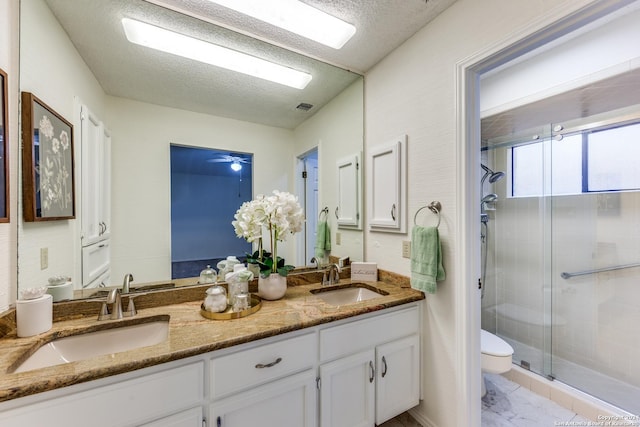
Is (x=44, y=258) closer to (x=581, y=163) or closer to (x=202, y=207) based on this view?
(x=202, y=207)

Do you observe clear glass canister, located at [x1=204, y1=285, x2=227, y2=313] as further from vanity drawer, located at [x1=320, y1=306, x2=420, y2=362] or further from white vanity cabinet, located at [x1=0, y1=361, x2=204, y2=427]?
vanity drawer, located at [x1=320, y1=306, x2=420, y2=362]

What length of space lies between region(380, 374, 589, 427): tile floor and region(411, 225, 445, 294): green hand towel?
929 millimetres

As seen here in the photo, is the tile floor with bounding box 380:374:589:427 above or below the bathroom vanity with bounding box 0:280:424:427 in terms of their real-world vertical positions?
below

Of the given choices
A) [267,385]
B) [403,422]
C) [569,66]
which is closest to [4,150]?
[267,385]

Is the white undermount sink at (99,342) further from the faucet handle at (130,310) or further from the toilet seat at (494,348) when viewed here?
the toilet seat at (494,348)

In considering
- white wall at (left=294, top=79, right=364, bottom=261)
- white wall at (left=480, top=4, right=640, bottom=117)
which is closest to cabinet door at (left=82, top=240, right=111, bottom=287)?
white wall at (left=294, top=79, right=364, bottom=261)

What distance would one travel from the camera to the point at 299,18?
4.84ft

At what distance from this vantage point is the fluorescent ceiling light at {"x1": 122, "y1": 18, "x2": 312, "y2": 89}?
4.56 feet

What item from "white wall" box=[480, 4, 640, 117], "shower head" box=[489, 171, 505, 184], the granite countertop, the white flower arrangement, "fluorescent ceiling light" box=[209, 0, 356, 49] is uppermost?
"fluorescent ceiling light" box=[209, 0, 356, 49]

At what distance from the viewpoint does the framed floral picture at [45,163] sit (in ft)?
3.58

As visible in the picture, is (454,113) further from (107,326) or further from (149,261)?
(107,326)

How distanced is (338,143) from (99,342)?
185 centimetres

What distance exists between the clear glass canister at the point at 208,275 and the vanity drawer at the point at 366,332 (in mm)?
738

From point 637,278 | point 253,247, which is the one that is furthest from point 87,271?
point 637,278
